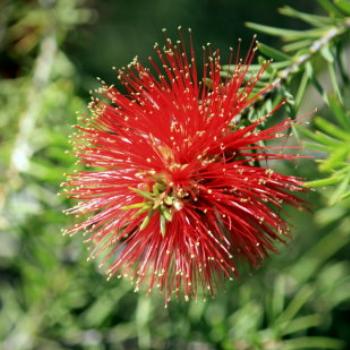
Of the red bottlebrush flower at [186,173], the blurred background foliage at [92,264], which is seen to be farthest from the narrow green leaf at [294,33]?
the red bottlebrush flower at [186,173]

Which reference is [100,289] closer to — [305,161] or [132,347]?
[132,347]

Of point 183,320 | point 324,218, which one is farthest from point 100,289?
point 324,218

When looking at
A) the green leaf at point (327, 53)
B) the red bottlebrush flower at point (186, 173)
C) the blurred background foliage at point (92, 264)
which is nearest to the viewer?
the red bottlebrush flower at point (186, 173)

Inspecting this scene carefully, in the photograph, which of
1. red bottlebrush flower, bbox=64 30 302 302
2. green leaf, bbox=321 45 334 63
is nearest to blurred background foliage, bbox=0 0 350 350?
green leaf, bbox=321 45 334 63

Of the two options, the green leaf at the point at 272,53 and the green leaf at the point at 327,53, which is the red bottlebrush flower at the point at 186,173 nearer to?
the green leaf at the point at 272,53

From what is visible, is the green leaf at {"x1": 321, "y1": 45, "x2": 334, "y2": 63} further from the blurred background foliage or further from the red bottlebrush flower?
the red bottlebrush flower

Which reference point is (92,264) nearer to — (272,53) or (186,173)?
(186,173)

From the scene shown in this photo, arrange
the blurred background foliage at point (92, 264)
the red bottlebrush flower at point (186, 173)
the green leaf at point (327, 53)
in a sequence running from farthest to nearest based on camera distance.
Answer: the blurred background foliage at point (92, 264)
the green leaf at point (327, 53)
the red bottlebrush flower at point (186, 173)

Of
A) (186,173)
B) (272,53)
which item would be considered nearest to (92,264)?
(186,173)
